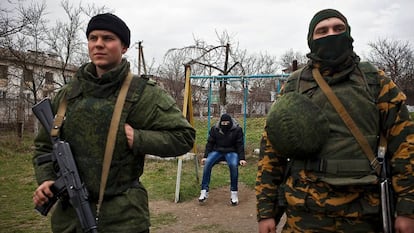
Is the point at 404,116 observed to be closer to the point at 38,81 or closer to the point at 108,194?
the point at 108,194

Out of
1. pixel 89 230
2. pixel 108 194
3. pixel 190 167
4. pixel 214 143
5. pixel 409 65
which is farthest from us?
pixel 409 65

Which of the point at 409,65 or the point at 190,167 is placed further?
the point at 409,65

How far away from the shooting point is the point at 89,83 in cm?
192

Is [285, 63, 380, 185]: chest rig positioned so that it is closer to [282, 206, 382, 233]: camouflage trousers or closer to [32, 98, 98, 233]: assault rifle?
[282, 206, 382, 233]: camouflage trousers

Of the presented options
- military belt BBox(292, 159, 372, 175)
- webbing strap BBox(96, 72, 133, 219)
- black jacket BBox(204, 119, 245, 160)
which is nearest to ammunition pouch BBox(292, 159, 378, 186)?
military belt BBox(292, 159, 372, 175)

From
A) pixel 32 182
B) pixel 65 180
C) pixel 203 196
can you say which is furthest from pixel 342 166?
pixel 32 182

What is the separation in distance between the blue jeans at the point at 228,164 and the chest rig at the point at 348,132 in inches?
167

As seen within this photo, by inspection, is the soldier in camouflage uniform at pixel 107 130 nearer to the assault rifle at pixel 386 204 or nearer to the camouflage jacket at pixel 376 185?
the camouflage jacket at pixel 376 185

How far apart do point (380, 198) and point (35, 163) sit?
6.02ft

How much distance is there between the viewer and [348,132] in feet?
5.96

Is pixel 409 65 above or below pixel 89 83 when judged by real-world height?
above

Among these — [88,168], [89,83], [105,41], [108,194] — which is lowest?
[108,194]

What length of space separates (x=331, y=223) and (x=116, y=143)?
117 cm

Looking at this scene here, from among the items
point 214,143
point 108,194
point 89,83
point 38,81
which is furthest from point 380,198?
point 38,81
